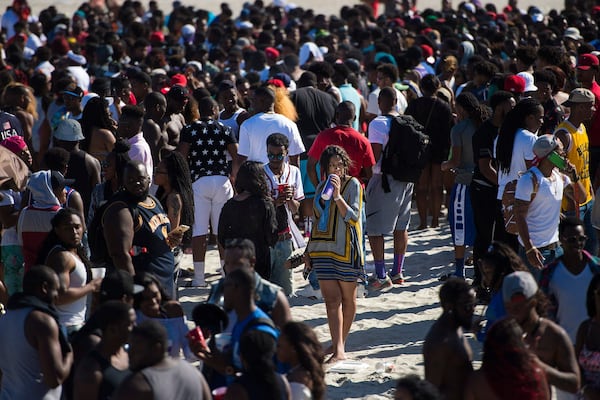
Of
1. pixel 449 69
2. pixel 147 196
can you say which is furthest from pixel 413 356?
pixel 449 69

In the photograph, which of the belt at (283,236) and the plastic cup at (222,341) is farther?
the belt at (283,236)

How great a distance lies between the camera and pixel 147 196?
23.9 feet

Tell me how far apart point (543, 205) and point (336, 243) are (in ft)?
4.88

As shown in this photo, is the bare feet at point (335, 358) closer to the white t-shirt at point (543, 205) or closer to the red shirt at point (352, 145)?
the white t-shirt at point (543, 205)

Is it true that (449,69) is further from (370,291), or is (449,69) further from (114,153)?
(114,153)

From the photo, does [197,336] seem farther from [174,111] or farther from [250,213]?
[174,111]

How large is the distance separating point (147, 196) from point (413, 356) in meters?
2.39

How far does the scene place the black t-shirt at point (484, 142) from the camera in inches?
354

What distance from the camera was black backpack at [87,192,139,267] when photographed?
23.4ft

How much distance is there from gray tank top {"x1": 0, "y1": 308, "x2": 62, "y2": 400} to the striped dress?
269 cm

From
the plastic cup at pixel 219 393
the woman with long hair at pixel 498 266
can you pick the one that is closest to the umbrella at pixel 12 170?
the plastic cup at pixel 219 393

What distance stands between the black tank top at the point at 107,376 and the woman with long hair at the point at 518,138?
4.14 meters

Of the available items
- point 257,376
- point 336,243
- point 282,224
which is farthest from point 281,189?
point 257,376

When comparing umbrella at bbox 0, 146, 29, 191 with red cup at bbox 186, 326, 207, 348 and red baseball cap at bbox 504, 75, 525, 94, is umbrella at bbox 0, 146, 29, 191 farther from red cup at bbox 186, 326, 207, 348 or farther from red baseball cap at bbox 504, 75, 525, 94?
red baseball cap at bbox 504, 75, 525, 94
